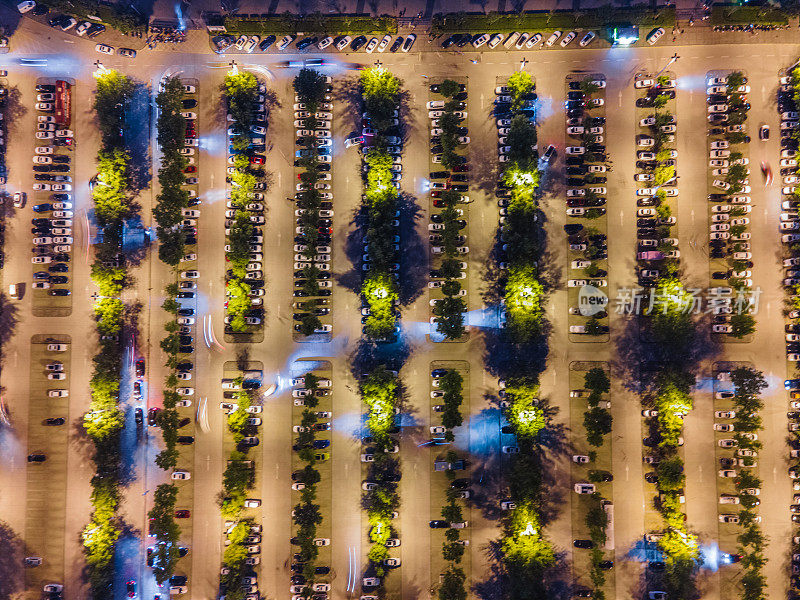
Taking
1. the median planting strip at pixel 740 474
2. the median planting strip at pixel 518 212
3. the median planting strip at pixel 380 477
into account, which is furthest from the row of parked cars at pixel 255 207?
the median planting strip at pixel 740 474

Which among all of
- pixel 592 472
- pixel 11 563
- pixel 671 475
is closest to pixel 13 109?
pixel 11 563

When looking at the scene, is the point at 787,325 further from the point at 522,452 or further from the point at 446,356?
the point at 446,356

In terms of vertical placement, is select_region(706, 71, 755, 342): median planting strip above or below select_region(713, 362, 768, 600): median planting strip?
above

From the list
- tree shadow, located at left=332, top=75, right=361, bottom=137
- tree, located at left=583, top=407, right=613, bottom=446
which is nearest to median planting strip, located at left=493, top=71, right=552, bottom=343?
tree, located at left=583, top=407, right=613, bottom=446

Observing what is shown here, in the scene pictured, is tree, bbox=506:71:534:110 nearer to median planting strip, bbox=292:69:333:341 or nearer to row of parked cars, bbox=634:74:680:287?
row of parked cars, bbox=634:74:680:287

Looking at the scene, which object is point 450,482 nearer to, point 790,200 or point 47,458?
point 47,458

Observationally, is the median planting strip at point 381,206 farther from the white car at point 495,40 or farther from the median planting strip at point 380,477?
the white car at point 495,40
